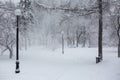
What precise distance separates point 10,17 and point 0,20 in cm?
163

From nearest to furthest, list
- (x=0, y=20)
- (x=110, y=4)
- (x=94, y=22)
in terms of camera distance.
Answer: (x=110, y=4), (x=94, y=22), (x=0, y=20)

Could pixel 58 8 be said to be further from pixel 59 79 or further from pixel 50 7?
pixel 59 79

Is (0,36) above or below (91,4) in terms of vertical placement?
below

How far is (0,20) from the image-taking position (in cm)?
2178

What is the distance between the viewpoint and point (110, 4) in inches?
547

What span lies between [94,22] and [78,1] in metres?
3.12

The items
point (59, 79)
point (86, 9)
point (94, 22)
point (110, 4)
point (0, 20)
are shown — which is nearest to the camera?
point (59, 79)

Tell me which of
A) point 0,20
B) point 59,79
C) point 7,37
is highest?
point 0,20

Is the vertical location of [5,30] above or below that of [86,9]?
below

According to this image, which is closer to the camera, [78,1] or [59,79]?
[59,79]

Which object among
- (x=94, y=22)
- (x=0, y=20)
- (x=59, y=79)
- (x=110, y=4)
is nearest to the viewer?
(x=59, y=79)

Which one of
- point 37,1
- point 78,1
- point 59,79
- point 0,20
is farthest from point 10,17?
point 59,79

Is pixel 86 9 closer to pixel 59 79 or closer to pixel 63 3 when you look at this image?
pixel 63 3

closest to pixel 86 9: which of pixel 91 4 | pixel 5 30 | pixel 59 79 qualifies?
pixel 91 4
